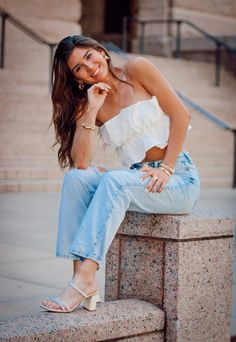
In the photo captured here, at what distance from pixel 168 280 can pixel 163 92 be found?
97cm

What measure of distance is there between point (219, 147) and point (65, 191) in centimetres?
1413

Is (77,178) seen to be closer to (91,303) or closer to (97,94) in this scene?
(97,94)

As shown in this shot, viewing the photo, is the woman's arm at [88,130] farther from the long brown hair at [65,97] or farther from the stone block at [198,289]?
the stone block at [198,289]

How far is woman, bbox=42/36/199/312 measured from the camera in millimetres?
4160

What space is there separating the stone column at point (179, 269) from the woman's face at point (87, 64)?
74 cm

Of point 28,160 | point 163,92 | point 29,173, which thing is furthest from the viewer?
point 28,160

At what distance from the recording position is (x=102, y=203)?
4.05 metres

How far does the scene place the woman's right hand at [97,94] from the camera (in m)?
4.40

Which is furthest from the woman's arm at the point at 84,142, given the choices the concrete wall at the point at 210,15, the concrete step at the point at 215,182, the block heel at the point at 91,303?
the concrete wall at the point at 210,15

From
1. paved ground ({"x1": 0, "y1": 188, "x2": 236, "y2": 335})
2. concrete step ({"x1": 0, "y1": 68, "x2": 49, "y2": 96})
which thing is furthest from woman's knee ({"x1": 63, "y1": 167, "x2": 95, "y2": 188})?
concrete step ({"x1": 0, "y1": 68, "x2": 49, "y2": 96})

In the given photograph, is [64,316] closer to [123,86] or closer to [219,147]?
[123,86]

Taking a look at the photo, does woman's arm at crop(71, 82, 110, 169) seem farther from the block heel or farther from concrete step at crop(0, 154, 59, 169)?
concrete step at crop(0, 154, 59, 169)

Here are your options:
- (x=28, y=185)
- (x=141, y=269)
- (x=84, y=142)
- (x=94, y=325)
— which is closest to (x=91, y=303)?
(x=94, y=325)

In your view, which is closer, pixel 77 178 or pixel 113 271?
pixel 77 178
